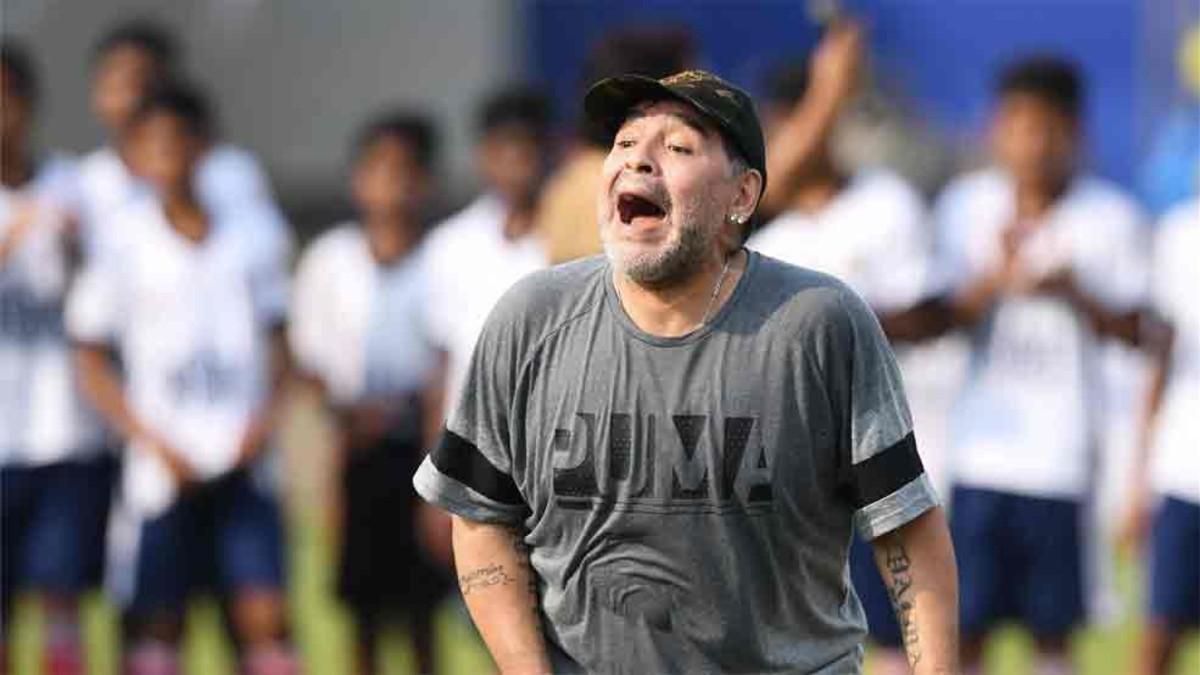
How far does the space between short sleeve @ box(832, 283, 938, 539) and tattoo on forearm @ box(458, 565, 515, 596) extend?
2.33ft

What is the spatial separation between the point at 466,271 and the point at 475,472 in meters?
5.61

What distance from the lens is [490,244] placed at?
11.3 m

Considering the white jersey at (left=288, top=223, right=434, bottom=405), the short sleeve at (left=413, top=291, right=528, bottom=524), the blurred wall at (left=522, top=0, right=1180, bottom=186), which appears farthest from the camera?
the blurred wall at (left=522, top=0, right=1180, bottom=186)

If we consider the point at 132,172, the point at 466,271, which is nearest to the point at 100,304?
the point at 132,172

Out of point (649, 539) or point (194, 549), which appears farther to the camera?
point (194, 549)

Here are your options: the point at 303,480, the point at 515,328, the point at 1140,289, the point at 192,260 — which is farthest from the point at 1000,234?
the point at 303,480

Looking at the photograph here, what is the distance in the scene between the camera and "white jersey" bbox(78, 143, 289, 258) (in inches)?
437

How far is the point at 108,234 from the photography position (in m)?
11.0

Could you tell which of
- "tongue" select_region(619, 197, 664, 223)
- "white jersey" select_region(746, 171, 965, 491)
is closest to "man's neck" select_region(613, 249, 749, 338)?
"tongue" select_region(619, 197, 664, 223)

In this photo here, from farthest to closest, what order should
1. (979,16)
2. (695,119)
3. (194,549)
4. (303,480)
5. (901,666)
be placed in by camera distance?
(979,16), (303,480), (194,549), (901,666), (695,119)

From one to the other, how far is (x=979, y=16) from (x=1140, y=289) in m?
10.9

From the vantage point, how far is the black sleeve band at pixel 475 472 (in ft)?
18.4

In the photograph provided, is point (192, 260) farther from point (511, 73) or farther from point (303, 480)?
point (511, 73)

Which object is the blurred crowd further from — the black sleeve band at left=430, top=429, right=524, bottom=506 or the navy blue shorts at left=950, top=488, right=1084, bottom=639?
the black sleeve band at left=430, top=429, right=524, bottom=506
